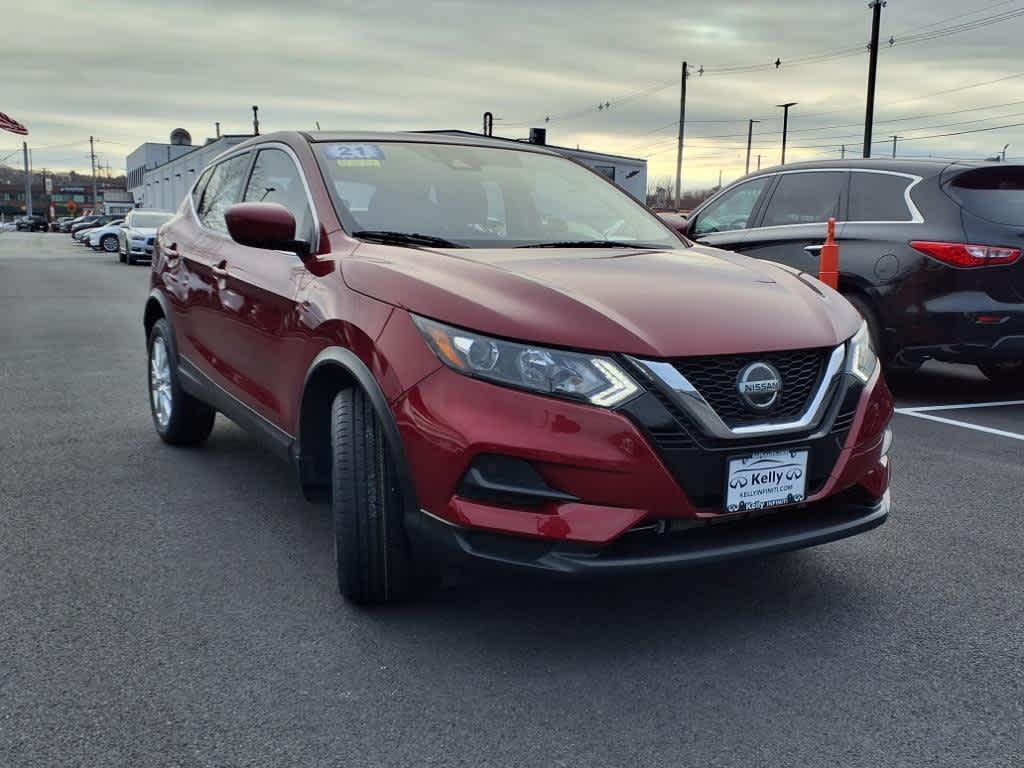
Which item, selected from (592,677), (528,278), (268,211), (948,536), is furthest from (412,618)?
(948,536)

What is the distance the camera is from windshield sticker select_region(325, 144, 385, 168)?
13.4ft

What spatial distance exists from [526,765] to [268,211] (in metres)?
2.17

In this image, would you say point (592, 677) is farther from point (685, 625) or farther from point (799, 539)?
point (799, 539)

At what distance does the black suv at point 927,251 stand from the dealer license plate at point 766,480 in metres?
3.92

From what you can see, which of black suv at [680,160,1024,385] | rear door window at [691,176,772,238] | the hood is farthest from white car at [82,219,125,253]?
the hood

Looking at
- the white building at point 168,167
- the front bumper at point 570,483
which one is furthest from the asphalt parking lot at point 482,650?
the white building at point 168,167

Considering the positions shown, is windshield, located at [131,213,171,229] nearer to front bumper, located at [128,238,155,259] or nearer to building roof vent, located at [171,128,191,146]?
front bumper, located at [128,238,155,259]

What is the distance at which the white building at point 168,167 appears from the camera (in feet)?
208

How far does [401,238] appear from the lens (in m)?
3.71

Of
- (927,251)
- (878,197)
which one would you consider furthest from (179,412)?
(878,197)

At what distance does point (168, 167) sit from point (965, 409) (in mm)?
81989

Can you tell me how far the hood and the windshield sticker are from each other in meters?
0.66

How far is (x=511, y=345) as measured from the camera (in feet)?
9.23

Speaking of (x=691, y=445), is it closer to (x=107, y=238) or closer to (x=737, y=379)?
(x=737, y=379)
